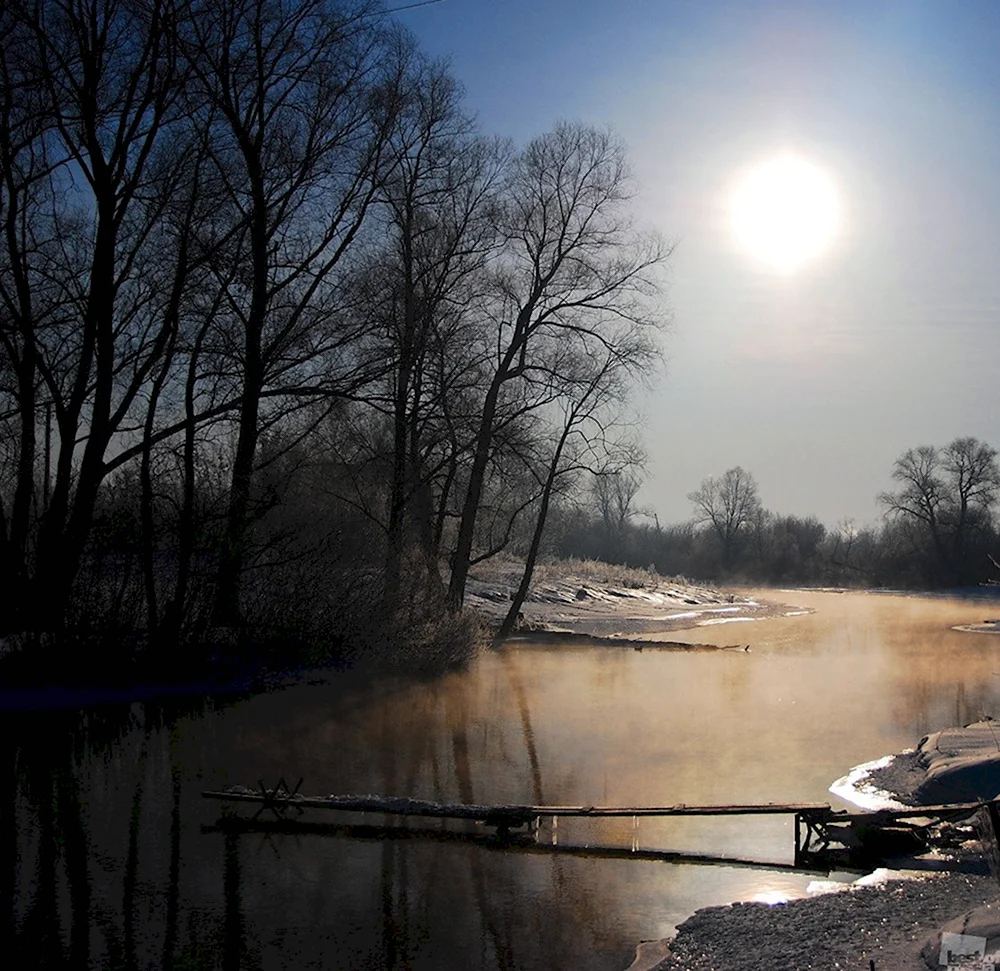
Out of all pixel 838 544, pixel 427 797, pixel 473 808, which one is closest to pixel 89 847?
pixel 473 808

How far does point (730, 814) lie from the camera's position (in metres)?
8.92

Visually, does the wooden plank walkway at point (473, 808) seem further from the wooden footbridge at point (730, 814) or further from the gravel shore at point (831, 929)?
the gravel shore at point (831, 929)

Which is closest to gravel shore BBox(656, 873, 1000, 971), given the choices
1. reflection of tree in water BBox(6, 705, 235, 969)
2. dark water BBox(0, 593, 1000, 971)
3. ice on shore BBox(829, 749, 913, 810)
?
dark water BBox(0, 593, 1000, 971)

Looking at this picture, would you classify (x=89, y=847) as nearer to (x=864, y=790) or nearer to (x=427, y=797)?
(x=427, y=797)

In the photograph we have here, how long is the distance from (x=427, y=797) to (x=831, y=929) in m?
4.94

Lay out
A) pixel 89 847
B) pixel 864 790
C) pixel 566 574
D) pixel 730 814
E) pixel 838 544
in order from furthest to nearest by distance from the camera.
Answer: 1. pixel 838 544
2. pixel 566 574
3. pixel 864 790
4. pixel 730 814
5. pixel 89 847

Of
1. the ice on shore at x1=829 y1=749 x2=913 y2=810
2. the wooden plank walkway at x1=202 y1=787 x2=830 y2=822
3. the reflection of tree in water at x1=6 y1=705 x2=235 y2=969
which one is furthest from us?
the ice on shore at x1=829 y1=749 x2=913 y2=810

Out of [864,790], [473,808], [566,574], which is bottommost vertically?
[864,790]

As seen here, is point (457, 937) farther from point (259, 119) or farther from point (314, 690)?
point (259, 119)

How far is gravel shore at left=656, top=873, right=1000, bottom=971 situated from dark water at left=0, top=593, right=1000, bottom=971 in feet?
1.40

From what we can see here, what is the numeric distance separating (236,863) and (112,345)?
10.3m

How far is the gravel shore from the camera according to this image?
5.78 metres

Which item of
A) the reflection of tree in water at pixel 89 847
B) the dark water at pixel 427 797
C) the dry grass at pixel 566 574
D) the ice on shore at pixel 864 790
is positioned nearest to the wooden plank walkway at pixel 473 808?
the dark water at pixel 427 797

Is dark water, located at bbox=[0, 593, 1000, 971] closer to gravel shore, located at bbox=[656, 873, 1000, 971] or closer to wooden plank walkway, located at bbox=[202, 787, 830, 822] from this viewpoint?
wooden plank walkway, located at bbox=[202, 787, 830, 822]
